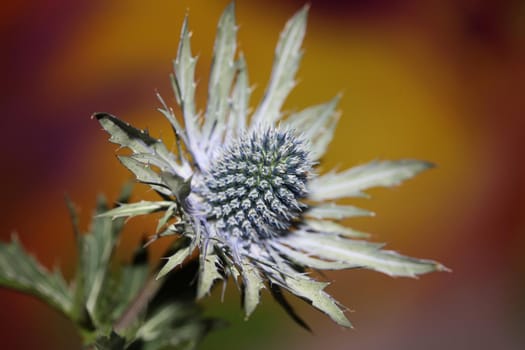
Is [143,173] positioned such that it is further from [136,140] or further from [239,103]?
[239,103]

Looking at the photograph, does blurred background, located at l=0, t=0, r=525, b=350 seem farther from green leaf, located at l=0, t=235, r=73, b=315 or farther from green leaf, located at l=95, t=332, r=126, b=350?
green leaf, located at l=95, t=332, r=126, b=350

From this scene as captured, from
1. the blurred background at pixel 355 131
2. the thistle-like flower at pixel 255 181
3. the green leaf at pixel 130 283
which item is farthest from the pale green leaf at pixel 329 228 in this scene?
the blurred background at pixel 355 131

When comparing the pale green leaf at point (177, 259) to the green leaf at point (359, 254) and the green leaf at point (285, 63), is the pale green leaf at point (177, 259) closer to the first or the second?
the green leaf at point (359, 254)

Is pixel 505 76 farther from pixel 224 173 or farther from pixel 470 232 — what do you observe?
pixel 224 173

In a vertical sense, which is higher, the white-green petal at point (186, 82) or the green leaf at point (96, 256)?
the white-green petal at point (186, 82)

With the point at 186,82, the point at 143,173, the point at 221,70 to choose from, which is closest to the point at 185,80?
the point at 186,82

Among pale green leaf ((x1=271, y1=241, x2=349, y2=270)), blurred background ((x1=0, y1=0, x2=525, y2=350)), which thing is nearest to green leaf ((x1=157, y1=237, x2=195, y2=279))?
pale green leaf ((x1=271, y1=241, x2=349, y2=270))

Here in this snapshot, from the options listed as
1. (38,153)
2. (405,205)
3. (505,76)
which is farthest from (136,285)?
(505,76)
